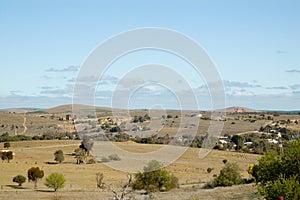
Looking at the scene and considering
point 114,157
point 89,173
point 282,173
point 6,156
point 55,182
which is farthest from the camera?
point 6,156

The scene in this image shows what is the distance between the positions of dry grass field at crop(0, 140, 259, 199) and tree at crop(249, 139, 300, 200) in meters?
10.1

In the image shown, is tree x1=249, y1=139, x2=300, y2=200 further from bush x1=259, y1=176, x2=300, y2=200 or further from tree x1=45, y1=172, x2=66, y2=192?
tree x1=45, y1=172, x2=66, y2=192

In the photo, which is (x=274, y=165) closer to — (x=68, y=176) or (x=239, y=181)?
(x=239, y=181)

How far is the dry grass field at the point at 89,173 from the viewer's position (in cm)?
4475

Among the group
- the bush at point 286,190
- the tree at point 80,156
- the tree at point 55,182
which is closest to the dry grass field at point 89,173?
the tree at point 55,182

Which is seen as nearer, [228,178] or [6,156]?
[228,178]

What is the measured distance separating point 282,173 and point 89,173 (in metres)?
46.5

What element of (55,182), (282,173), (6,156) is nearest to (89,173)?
(55,182)

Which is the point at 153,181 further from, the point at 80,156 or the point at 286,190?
the point at 80,156

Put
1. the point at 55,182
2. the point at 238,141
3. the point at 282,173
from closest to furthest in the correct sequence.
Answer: the point at 282,173
the point at 55,182
the point at 238,141

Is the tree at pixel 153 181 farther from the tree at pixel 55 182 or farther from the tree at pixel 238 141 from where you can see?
the tree at pixel 238 141

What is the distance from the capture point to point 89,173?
70.1 metres

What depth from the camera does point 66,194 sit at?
47.4 m

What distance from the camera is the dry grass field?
44.8 metres
